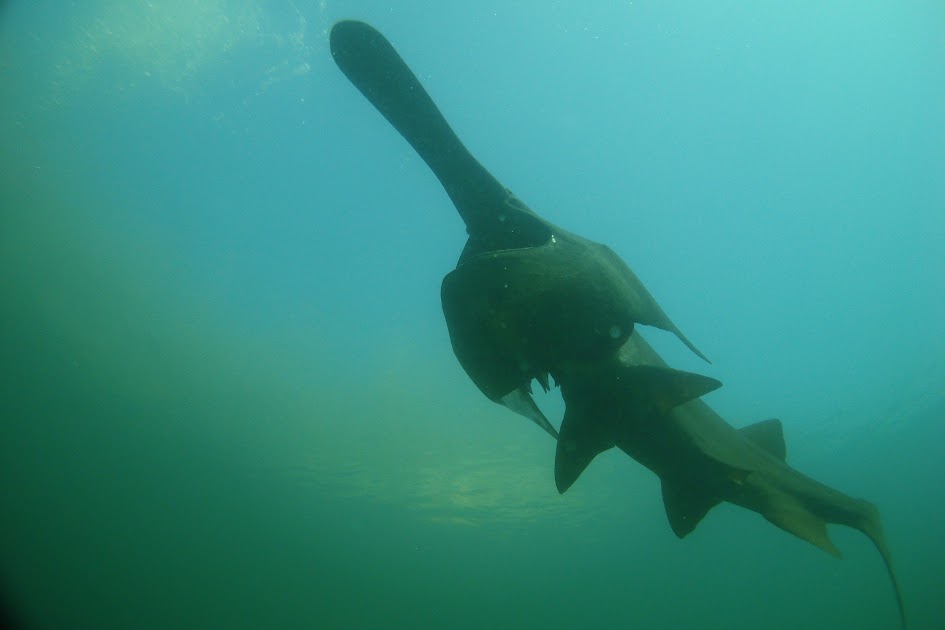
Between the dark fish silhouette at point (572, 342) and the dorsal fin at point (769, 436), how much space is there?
1.43 feet

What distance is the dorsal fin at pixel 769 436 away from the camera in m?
3.87

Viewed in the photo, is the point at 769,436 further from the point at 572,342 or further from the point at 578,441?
the point at 572,342

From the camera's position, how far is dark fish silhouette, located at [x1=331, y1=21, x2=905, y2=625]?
93.0 inches

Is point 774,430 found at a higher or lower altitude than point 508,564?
higher

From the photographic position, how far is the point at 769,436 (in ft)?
13.0

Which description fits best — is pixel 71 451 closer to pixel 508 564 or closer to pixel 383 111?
pixel 508 564

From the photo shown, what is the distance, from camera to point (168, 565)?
4412cm

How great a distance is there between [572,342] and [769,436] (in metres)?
2.63

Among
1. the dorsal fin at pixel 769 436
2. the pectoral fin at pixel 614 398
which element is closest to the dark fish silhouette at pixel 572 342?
the pectoral fin at pixel 614 398

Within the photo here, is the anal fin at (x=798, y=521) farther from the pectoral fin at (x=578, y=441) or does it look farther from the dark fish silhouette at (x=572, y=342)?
the pectoral fin at (x=578, y=441)

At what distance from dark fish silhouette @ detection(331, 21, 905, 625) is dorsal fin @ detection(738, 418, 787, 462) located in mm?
437

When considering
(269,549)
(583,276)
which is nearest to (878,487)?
(583,276)

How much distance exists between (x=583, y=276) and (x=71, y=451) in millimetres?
44068

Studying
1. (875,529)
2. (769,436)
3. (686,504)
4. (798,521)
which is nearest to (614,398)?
(686,504)
